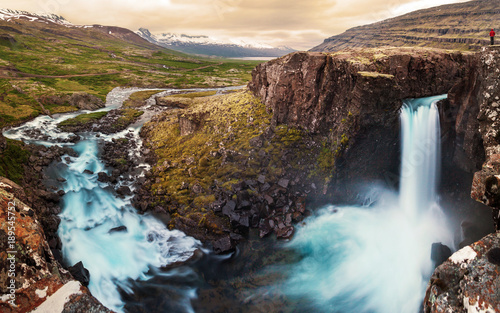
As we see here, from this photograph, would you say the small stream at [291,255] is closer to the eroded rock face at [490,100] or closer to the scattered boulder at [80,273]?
the scattered boulder at [80,273]

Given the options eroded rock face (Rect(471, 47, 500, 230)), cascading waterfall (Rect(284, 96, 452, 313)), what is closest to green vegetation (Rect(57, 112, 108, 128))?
cascading waterfall (Rect(284, 96, 452, 313))

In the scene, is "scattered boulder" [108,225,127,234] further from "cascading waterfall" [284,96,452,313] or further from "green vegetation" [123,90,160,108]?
"green vegetation" [123,90,160,108]

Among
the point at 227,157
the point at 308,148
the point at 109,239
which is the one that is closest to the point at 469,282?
the point at 308,148

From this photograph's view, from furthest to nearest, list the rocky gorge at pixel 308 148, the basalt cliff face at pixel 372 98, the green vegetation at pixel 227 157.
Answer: the green vegetation at pixel 227 157
the basalt cliff face at pixel 372 98
the rocky gorge at pixel 308 148

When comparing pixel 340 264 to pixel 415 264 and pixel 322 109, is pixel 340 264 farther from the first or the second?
pixel 322 109

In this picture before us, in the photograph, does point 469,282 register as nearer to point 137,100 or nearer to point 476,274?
point 476,274

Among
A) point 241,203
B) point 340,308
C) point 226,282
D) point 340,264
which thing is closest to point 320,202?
point 340,264

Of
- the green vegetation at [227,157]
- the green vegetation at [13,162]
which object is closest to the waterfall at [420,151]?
the green vegetation at [227,157]
